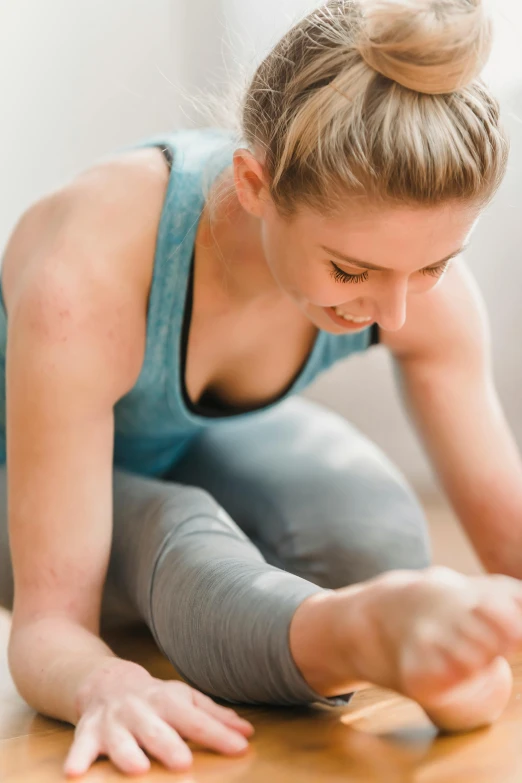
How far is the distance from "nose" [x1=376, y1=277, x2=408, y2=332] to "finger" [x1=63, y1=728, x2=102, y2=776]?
1.38 feet

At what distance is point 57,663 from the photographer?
0.93 m

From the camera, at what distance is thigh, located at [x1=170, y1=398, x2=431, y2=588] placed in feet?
4.24

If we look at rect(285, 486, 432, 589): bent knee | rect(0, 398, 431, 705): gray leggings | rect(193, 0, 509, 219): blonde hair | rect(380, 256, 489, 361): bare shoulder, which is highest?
rect(193, 0, 509, 219): blonde hair

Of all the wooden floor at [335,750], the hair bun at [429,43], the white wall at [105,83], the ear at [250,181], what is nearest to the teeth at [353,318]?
the ear at [250,181]

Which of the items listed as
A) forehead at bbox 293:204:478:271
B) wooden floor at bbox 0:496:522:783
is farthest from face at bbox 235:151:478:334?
wooden floor at bbox 0:496:522:783

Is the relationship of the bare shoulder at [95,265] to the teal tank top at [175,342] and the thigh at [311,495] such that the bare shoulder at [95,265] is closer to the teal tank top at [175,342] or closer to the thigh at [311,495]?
the teal tank top at [175,342]

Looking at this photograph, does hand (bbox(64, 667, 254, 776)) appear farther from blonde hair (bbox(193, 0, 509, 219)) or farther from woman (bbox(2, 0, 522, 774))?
blonde hair (bbox(193, 0, 509, 219))

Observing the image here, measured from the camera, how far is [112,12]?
1952mm

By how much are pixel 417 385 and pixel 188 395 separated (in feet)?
0.89

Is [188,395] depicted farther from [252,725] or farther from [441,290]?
[252,725]

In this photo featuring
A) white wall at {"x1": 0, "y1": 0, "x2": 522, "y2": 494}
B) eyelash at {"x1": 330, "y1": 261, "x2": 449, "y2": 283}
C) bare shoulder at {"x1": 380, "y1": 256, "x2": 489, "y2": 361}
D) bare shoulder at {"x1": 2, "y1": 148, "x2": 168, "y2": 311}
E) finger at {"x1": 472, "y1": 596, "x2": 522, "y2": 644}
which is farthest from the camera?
white wall at {"x1": 0, "y1": 0, "x2": 522, "y2": 494}

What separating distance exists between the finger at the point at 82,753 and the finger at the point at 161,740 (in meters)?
0.03

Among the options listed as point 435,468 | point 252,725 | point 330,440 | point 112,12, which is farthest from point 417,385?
point 112,12

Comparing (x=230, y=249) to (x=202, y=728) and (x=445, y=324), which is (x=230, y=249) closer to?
(x=445, y=324)
